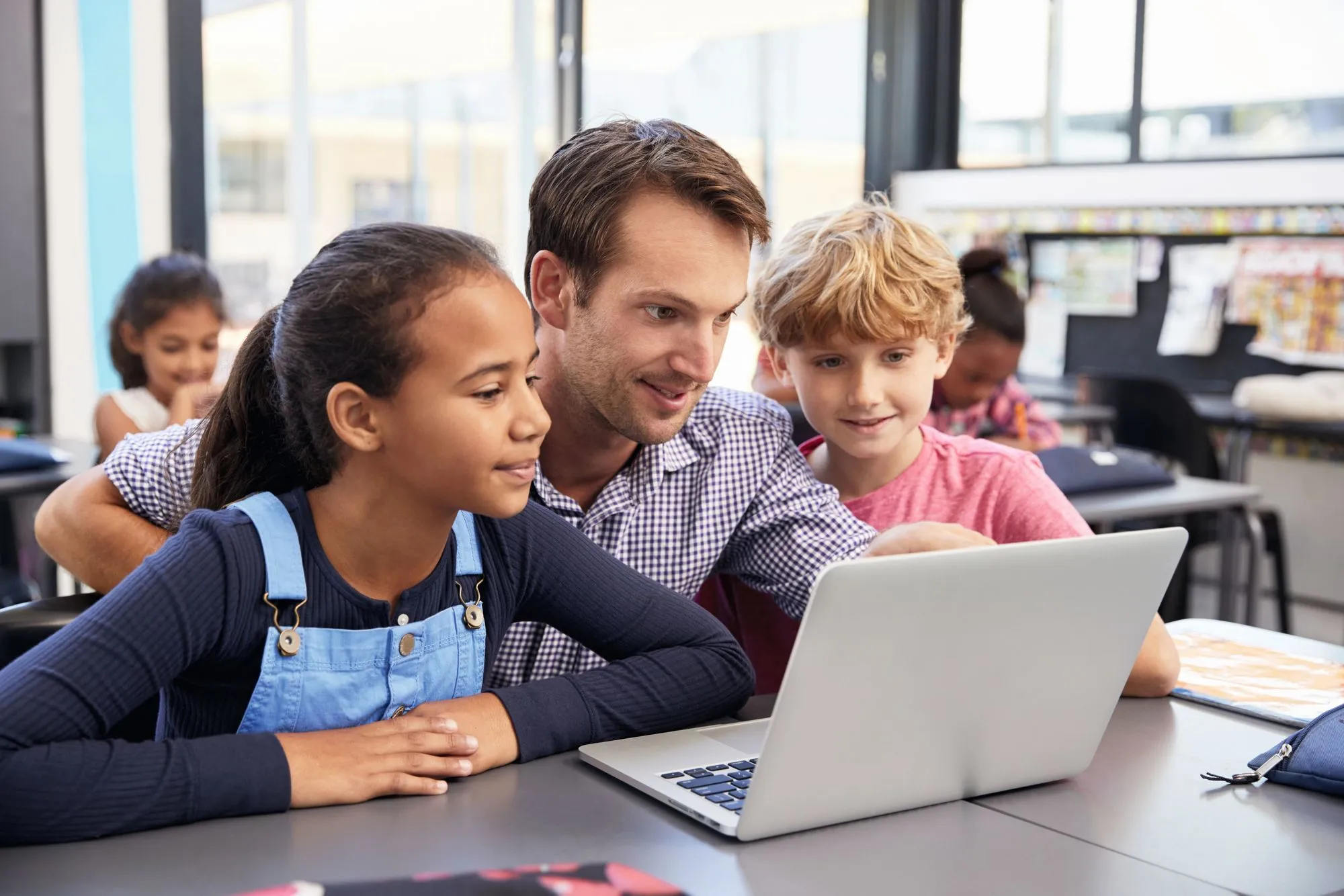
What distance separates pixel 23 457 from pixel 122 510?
4.75 ft

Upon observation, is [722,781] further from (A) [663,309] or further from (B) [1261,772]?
(A) [663,309]

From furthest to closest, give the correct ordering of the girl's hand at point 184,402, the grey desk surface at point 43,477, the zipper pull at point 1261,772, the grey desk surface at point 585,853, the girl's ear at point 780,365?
the girl's hand at point 184,402 → the grey desk surface at point 43,477 → the girl's ear at point 780,365 → the zipper pull at point 1261,772 → the grey desk surface at point 585,853

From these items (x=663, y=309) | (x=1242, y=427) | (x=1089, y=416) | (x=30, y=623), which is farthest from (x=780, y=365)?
(x=1242, y=427)

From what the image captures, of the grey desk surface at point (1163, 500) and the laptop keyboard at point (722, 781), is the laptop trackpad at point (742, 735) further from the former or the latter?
the grey desk surface at point (1163, 500)

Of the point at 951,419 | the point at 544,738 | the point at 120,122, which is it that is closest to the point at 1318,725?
the point at 544,738

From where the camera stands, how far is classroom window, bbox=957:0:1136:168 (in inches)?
179

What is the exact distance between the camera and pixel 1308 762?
1.02 m

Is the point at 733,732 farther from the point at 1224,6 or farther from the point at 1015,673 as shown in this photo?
the point at 1224,6

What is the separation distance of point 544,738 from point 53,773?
1.13 ft

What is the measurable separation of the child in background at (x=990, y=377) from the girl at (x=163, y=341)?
1.60 metres

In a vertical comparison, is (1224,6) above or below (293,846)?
above

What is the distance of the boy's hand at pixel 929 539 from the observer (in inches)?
44.9

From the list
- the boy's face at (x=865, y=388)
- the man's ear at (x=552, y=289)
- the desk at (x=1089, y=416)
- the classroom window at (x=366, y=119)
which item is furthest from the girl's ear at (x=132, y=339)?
the desk at (x=1089, y=416)

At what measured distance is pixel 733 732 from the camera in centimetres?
112
